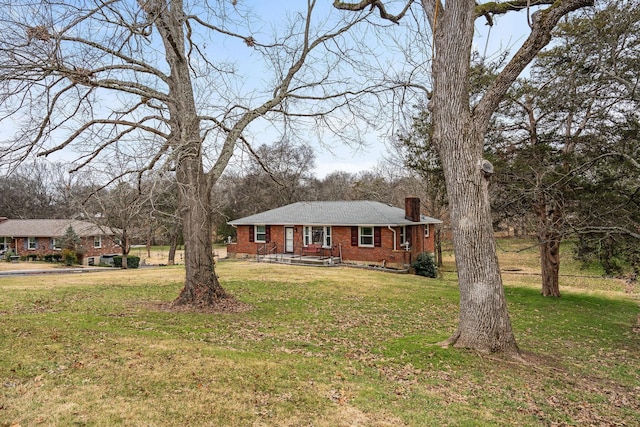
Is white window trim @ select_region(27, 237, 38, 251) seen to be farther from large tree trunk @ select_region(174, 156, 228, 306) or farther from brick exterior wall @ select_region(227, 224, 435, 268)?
large tree trunk @ select_region(174, 156, 228, 306)

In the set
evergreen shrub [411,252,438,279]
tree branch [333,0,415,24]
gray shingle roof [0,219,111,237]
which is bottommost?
evergreen shrub [411,252,438,279]

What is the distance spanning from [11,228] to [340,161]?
38.6 metres

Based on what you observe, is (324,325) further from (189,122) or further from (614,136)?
(614,136)

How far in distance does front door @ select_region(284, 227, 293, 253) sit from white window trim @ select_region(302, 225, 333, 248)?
1.03 metres

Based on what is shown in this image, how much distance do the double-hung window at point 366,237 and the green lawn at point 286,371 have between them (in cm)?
1355

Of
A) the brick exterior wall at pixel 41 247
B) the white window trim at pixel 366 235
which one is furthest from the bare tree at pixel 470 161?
the brick exterior wall at pixel 41 247

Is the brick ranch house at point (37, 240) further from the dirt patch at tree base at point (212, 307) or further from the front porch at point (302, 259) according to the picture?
the dirt patch at tree base at point (212, 307)

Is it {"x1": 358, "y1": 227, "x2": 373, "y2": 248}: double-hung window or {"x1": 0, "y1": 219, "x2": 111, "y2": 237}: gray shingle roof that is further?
{"x1": 0, "y1": 219, "x2": 111, "y2": 237}: gray shingle roof

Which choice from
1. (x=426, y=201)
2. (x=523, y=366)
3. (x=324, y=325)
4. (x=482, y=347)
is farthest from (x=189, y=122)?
(x=426, y=201)

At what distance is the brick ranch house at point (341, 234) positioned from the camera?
23203 mm

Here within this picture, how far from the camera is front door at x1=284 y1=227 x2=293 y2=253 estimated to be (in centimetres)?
2633

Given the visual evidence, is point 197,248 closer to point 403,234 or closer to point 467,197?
point 467,197

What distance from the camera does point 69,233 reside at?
1282 inches

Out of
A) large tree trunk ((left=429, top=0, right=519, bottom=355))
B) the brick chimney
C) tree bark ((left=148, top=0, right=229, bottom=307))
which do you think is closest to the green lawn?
large tree trunk ((left=429, top=0, right=519, bottom=355))
